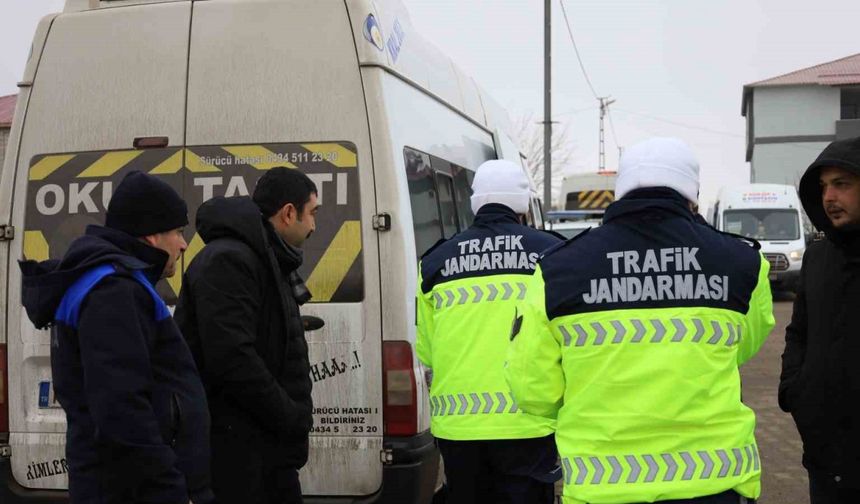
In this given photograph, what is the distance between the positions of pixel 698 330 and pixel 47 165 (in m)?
3.21

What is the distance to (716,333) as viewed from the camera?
274 cm

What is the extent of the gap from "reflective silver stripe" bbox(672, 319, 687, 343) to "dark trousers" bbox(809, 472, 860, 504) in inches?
51.8

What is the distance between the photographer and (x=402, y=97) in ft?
15.8

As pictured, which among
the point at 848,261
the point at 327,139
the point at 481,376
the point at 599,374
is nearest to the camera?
the point at 599,374

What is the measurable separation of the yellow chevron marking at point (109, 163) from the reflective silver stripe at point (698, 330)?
2.85 meters

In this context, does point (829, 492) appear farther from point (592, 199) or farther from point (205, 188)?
point (592, 199)

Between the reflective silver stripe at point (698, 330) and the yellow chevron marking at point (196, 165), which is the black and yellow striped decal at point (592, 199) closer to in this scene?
the yellow chevron marking at point (196, 165)

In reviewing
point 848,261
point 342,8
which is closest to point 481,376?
point 848,261

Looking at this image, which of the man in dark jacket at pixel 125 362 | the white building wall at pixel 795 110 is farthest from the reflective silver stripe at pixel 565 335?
the white building wall at pixel 795 110

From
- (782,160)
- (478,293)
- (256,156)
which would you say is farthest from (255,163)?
(782,160)

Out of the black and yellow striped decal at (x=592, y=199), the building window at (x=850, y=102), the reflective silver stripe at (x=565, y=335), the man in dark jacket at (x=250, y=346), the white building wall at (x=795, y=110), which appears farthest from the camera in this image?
the white building wall at (x=795, y=110)

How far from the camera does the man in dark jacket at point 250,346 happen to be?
11.6 feet

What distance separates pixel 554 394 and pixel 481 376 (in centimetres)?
116

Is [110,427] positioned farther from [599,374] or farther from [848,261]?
[848,261]
